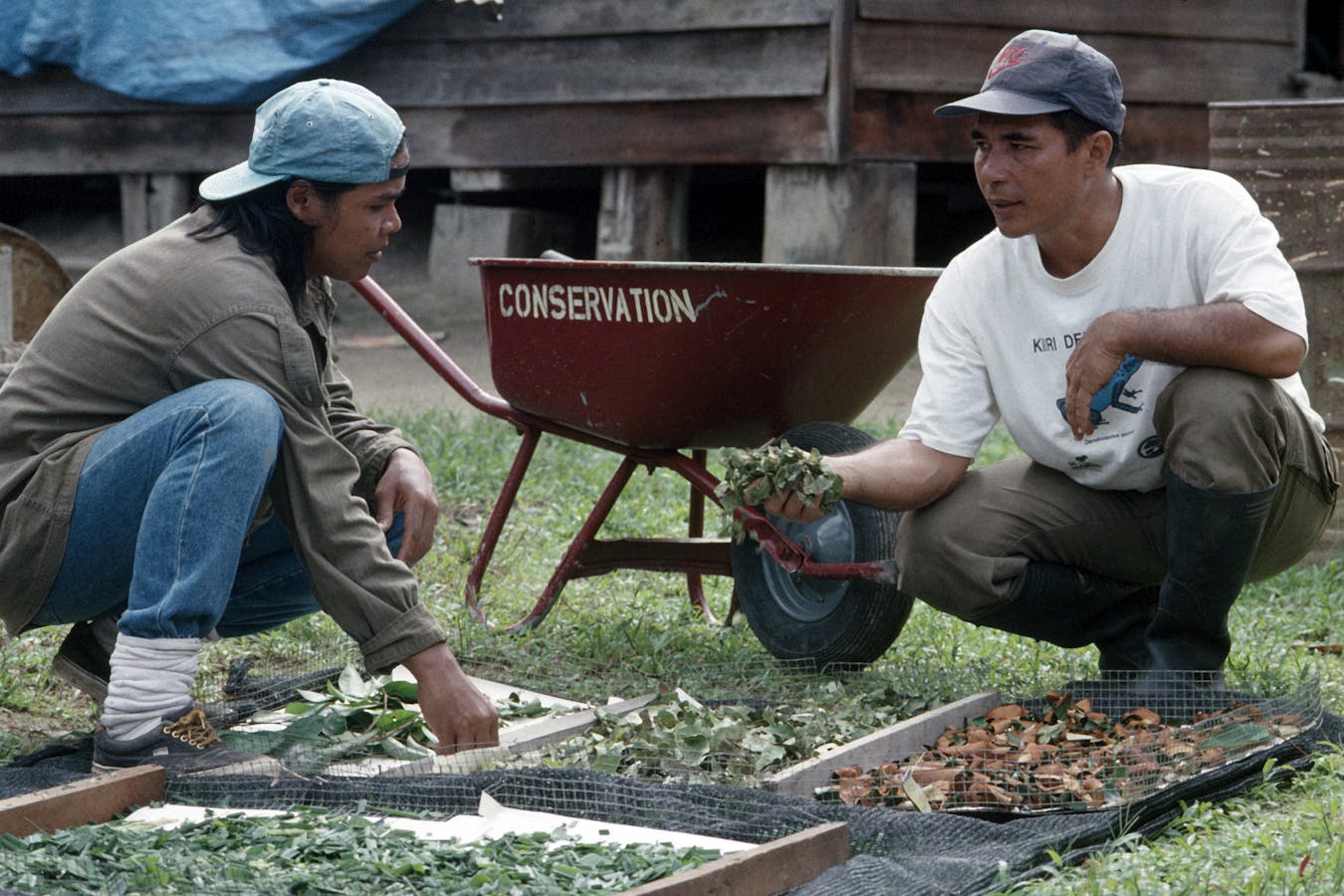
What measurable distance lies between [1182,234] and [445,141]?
5.03 metres

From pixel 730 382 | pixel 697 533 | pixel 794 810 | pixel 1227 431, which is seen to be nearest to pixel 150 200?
pixel 697 533

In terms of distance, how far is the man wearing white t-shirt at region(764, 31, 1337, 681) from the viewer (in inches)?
113

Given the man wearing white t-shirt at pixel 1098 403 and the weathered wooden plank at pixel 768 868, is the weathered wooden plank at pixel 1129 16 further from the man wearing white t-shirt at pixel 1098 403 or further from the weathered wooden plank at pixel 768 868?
the weathered wooden plank at pixel 768 868

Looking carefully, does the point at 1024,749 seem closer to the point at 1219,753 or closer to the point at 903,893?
the point at 1219,753

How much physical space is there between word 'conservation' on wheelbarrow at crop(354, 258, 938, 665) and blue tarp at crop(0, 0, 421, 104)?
11.9 feet

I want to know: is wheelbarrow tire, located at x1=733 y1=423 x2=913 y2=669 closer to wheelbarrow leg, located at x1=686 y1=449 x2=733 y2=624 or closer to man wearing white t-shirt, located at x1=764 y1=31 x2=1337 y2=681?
man wearing white t-shirt, located at x1=764 y1=31 x2=1337 y2=681

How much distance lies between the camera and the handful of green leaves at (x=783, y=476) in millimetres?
2865

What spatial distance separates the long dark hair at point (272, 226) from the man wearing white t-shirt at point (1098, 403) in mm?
944

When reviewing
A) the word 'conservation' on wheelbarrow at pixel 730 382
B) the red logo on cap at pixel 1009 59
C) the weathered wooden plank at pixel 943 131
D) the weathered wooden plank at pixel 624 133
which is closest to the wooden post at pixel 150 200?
the weathered wooden plank at pixel 624 133

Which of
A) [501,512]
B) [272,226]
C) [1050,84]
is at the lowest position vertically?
[501,512]

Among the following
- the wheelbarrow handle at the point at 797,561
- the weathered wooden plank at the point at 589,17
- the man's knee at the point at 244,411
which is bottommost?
the wheelbarrow handle at the point at 797,561

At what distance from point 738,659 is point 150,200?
5.55 m

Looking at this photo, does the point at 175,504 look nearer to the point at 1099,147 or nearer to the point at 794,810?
the point at 794,810

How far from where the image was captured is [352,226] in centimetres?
278
